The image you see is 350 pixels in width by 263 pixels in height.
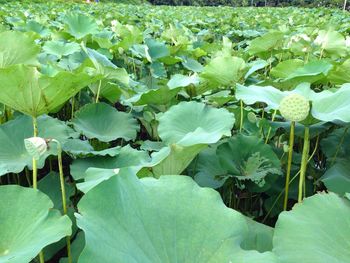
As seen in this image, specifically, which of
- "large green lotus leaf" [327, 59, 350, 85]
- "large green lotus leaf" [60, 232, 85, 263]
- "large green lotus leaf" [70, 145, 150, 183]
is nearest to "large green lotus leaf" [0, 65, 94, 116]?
"large green lotus leaf" [70, 145, 150, 183]

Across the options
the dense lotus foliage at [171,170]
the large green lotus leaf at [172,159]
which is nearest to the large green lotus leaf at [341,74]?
the dense lotus foliage at [171,170]

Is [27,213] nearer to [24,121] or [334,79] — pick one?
[24,121]

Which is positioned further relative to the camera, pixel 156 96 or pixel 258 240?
pixel 156 96

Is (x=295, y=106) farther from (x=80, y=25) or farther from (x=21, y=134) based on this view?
(x=80, y=25)

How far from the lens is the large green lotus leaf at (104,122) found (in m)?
1.02

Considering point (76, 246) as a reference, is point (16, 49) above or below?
above

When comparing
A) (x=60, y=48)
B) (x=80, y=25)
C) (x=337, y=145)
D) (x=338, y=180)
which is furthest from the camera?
(x=80, y=25)

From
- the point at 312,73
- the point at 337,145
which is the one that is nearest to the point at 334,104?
the point at 337,145

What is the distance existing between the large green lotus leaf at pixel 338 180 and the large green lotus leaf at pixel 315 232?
17 cm

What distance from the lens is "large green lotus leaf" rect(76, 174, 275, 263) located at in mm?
476

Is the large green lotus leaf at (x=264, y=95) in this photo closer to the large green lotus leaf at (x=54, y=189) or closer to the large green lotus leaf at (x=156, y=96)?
the large green lotus leaf at (x=156, y=96)

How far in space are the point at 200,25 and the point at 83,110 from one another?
3436 millimetres

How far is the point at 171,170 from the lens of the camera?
0.71 meters

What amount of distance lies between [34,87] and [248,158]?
43 centimetres
